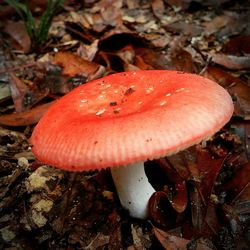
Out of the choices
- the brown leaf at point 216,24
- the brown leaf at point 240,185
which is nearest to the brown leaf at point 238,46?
the brown leaf at point 216,24

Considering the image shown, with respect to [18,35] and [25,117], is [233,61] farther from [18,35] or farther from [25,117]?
[18,35]

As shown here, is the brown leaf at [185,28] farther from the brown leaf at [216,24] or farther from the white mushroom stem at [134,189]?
the white mushroom stem at [134,189]

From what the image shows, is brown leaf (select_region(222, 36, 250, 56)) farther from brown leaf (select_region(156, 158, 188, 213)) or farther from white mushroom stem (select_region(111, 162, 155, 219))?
white mushroom stem (select_region(111, 162, 155, 219))

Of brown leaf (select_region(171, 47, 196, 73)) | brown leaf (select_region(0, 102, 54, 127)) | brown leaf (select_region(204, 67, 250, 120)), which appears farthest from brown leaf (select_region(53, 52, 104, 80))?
brown leaf (select_region(204, 67, 250, 120))

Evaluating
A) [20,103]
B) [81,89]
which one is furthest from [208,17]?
[81,89]

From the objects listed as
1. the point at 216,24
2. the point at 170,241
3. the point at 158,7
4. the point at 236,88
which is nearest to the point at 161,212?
the point at 170,241

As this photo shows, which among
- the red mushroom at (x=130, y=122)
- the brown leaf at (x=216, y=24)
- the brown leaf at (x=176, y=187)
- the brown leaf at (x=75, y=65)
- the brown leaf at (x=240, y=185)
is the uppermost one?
the red mushroom at (x=130, y=122)

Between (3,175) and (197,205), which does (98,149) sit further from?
(3,175)
